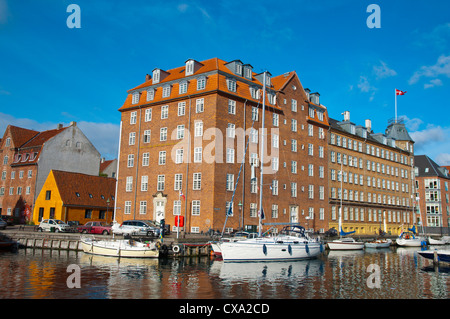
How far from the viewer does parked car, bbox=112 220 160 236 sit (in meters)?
39.7

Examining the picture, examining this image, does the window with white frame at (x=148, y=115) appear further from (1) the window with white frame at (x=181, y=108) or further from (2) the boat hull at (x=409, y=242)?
(2) the boat hull at (x=409, y=242)

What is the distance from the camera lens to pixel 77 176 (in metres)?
61.5

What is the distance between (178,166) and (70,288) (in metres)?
28.9

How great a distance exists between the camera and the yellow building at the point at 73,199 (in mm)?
56094

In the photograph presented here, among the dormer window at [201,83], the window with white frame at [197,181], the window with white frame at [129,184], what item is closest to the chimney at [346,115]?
the dormer window at [201,83]

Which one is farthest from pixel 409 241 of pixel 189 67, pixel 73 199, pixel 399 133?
pixel 73 199

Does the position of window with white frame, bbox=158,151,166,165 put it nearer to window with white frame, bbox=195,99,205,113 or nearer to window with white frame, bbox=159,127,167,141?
window with white frame, bbox=159,127,167,141

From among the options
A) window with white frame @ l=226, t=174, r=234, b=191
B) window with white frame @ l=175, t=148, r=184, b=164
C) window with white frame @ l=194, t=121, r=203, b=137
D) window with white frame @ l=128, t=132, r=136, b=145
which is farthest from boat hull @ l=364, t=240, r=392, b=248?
window with white frame @ l=128, t=132, r=136, b=145

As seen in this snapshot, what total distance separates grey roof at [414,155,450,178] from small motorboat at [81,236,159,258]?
82.1 metres

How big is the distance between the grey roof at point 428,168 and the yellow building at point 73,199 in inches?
2919
